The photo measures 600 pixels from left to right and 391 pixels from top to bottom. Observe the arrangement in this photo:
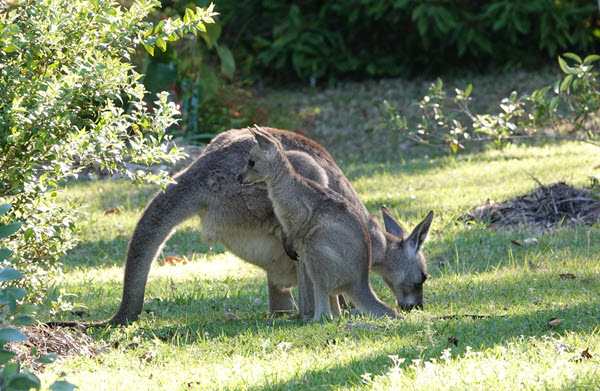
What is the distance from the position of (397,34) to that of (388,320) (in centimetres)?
1297

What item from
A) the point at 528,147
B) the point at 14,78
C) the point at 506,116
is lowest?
the point at 528,147

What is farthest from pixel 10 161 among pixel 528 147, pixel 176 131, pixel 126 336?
pixel 528 147

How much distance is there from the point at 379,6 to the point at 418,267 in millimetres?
10554

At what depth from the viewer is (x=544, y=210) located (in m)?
8.28

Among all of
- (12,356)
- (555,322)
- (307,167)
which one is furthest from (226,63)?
(12,356)

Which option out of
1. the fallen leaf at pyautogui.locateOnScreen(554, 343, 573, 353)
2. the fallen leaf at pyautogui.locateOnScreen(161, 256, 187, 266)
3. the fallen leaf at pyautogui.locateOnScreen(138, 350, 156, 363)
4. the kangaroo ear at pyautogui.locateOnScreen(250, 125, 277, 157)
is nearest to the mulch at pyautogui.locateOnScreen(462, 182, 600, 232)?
the fallen leaf at pyautogui.locateOnScreen(161, 256, 187, 266)

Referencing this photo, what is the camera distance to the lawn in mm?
4117

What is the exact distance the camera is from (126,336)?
17.2 ft

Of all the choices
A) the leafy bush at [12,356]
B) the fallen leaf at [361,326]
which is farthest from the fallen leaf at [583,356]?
the leafy bush at [12,356]

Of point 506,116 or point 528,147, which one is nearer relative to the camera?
→ point 506,116

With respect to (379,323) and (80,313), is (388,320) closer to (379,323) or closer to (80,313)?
(379,323)

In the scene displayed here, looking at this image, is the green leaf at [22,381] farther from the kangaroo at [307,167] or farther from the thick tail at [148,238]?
the kangaroo at [307,167]

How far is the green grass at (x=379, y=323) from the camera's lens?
408 centimetres

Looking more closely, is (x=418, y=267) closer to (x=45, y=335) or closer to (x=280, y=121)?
(x=45, y=335)
